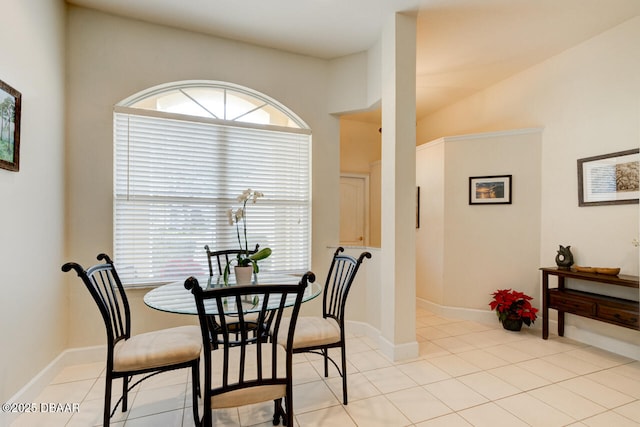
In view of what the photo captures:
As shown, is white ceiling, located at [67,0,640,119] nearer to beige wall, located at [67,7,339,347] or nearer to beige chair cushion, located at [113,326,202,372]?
beige wall, located at [67,7,339,347]

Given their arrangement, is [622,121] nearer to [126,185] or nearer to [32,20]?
[126,185]

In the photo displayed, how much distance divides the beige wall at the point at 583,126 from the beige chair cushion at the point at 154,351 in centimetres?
378

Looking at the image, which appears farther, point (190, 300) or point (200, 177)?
point (200, 177)

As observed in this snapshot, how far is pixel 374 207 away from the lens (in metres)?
5.27

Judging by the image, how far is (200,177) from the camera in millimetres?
3070

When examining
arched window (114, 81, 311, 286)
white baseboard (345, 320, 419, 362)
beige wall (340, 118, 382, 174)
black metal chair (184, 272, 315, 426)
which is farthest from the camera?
beige wall (340, 118, 382, 174)

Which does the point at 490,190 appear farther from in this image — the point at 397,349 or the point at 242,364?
the point at 242,364

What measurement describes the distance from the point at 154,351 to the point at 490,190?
12.8 ft

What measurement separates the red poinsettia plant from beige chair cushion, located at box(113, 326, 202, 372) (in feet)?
10.8

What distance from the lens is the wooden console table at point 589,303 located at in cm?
257

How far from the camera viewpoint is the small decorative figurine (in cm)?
316

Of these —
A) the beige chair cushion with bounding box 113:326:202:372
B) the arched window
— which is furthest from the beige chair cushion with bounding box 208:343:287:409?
the arched window

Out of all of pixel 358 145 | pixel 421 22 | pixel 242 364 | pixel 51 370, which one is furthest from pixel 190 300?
pixel 358 145

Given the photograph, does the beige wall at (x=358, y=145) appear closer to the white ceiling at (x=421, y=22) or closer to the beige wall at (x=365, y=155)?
the beige wall at (x=365, y=155)
